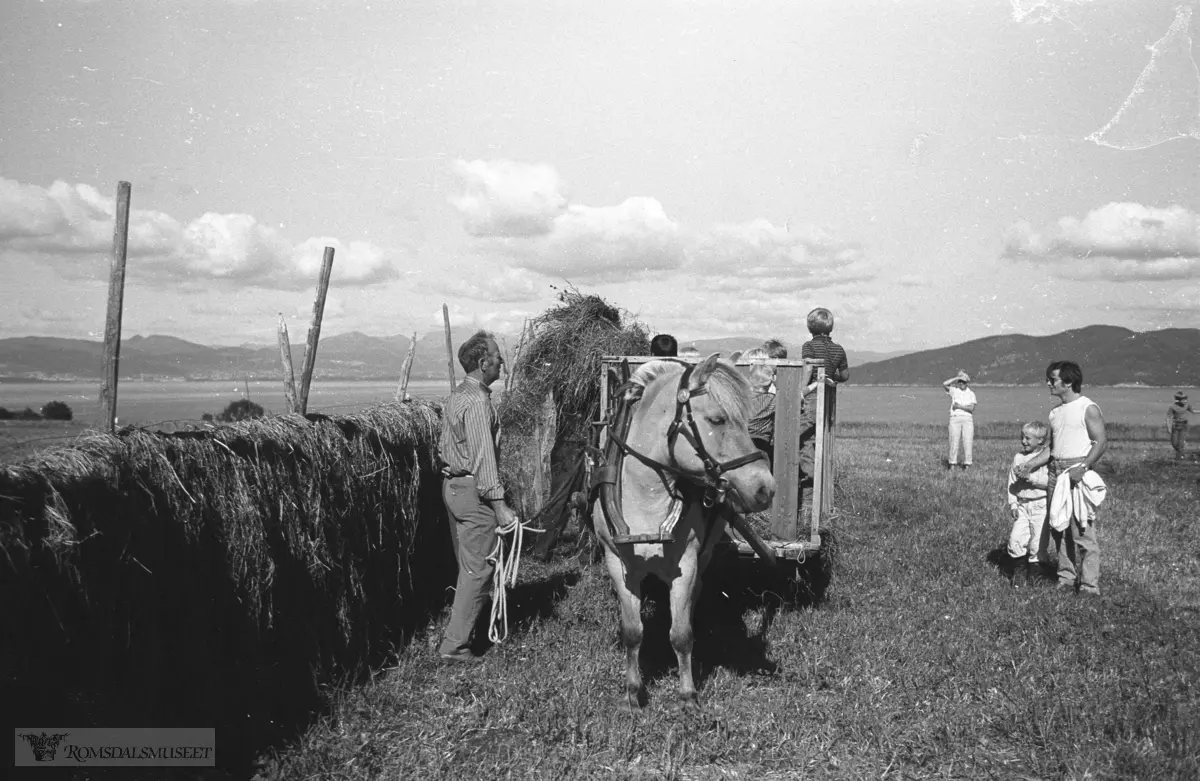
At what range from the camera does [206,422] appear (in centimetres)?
456

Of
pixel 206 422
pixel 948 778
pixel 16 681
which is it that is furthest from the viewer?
pixel 206 422

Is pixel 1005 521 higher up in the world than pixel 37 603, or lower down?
lower down

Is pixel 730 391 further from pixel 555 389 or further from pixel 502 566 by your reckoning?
pixel 555 389

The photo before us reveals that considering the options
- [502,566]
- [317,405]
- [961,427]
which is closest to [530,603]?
[502,566]

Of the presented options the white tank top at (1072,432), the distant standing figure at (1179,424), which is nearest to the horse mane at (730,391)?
the white tank top at (1072,432)

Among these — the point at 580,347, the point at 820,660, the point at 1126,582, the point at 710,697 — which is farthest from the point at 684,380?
the point at 1126,582

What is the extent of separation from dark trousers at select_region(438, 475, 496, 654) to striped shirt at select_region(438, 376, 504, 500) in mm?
135

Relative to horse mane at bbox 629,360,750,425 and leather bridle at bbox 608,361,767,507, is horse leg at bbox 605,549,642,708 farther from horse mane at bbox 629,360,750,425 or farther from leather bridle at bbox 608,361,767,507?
horse mane at bbox 629,360,750,425

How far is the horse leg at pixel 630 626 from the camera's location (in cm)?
511

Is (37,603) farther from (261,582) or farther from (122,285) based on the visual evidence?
(122,285)

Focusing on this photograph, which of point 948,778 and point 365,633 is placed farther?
point 365,633

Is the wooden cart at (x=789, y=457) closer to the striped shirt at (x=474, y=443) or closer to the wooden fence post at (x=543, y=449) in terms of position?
the striped shirt at (x=474, y=443)

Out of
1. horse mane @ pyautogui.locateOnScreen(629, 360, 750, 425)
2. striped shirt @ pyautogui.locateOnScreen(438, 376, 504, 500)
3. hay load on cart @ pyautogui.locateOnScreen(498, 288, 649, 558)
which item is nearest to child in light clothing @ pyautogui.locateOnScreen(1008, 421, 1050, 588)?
hay load on cart @ pyautogui.locateOnScreen(498, 288, 649, 558)

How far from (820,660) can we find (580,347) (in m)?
4.52
